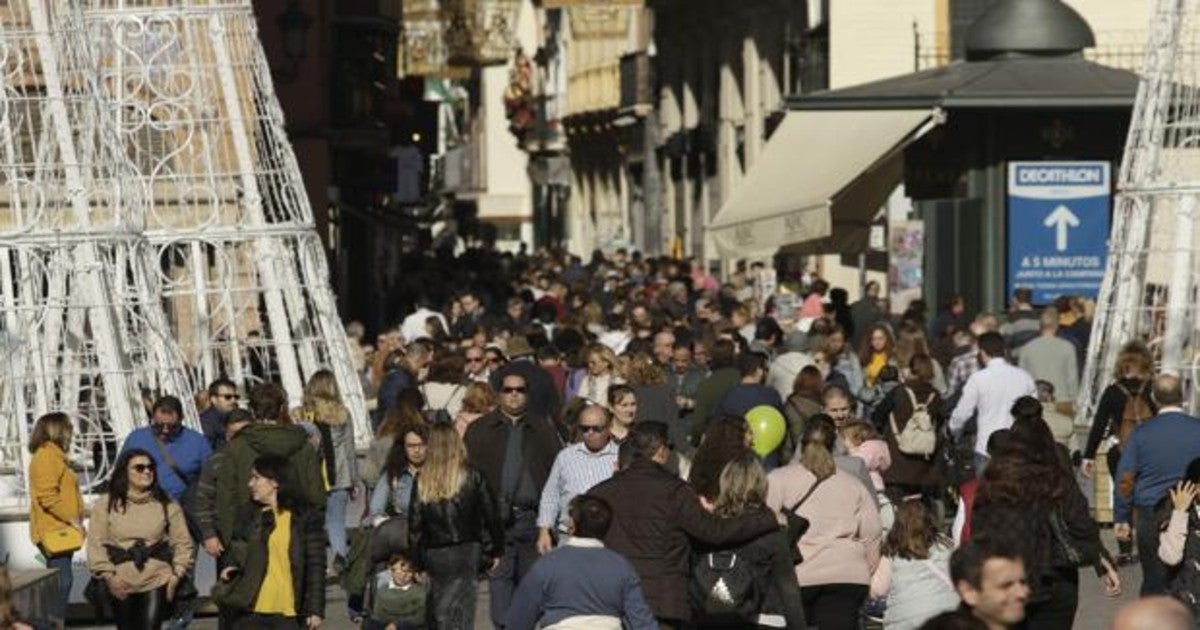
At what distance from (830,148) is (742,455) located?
70.8ft

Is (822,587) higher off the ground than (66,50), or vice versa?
(66,50)

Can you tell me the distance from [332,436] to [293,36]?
22.2 metres

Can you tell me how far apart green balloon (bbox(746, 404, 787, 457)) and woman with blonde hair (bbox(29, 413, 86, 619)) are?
4199 mm

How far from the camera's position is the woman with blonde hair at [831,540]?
56.1 ft

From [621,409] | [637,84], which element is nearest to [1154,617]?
[621,409]

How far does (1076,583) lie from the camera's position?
624 inches

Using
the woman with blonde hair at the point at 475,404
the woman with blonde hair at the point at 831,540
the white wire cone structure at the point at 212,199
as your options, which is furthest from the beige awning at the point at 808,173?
the woman with blonde hair at the point at 831,540

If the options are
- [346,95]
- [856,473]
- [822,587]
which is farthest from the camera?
[346,95]

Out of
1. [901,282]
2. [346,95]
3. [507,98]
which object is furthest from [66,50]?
[507,98]

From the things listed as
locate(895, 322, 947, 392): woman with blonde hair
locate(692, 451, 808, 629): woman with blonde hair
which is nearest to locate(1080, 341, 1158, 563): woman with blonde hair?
locate(895, 322, 947, 392): woman with blonde hair

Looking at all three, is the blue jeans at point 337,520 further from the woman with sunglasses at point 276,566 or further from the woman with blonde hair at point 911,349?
the woman with sunglasses at point 276,566

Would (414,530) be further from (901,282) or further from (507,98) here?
(507,98)

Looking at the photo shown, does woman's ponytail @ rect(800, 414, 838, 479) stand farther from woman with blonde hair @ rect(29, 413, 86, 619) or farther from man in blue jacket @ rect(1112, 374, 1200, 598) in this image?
woman with blonde hair @ rect(29, 413, 86, 619)

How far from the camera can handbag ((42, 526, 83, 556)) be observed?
776 inches
